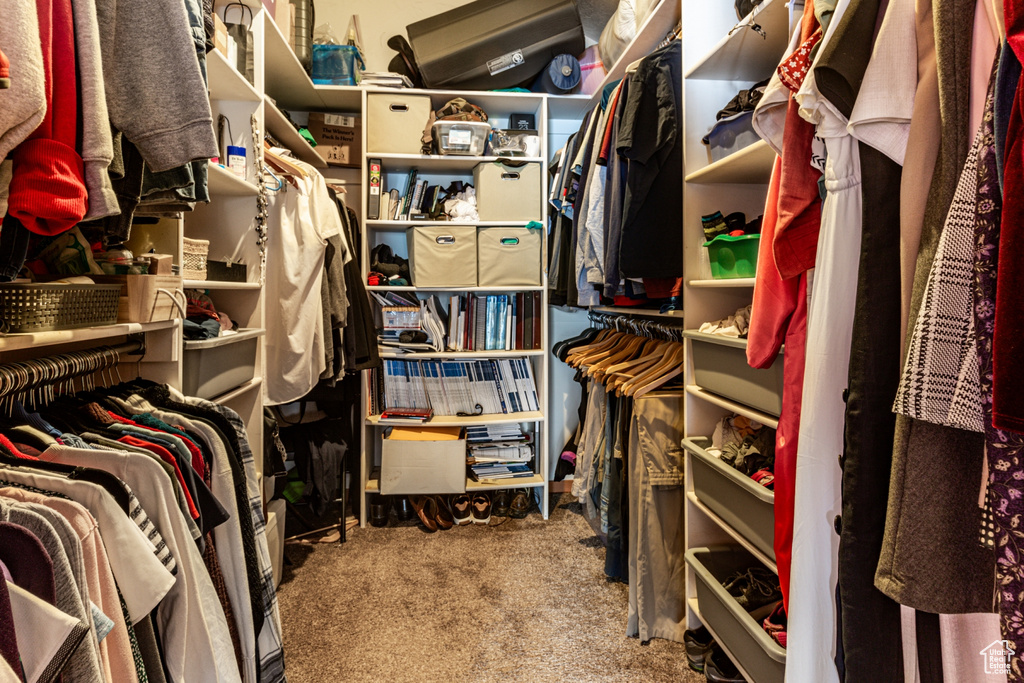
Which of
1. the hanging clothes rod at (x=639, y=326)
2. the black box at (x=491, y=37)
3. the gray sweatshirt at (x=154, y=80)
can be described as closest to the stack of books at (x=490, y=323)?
the hanging clothes rod at (x=639, y=326)

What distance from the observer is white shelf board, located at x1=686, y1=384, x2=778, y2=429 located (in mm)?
1502

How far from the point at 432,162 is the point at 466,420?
4.36ft

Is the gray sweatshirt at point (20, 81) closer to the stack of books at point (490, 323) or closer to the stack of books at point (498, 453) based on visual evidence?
the stack of books at point (490, 323)

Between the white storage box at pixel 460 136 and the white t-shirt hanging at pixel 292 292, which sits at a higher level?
the white storage box at pixel 460 136

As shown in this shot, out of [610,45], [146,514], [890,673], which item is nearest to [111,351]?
[146,514]

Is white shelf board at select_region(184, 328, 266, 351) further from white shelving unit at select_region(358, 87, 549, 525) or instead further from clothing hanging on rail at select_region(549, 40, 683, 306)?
clothing hanging on rail at select_region(549, 40, 683, 306)

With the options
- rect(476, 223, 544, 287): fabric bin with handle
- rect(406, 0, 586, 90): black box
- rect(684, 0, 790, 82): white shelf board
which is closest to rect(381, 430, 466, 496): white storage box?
rect(476, 223, 544, 287): fabric bin with handle

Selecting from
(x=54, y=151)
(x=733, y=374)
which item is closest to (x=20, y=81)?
(x=54, y=151)

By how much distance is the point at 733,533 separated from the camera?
165 cm

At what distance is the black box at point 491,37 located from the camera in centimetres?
294

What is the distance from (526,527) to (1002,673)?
2.29m

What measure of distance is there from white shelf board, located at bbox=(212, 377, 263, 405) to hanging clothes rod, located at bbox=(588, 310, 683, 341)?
1.49m

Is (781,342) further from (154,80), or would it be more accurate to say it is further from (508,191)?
(508,191)

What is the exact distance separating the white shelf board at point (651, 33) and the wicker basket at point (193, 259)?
1.67 metres
